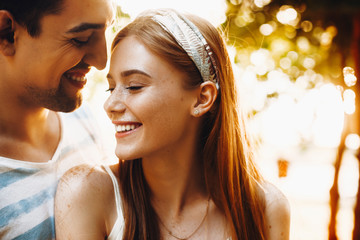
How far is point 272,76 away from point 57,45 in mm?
2490

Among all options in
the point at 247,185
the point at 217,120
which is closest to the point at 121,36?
the point at 217,120

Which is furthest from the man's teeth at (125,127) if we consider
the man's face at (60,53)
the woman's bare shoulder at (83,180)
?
the man's face at (60,53)

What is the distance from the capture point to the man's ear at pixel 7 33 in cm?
194

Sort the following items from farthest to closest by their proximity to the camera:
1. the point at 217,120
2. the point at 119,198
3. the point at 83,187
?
the point at 217,120
the point at 119,198
the point at 83,187

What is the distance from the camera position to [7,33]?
6.48ft

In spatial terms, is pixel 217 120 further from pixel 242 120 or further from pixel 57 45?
pixel 57 45

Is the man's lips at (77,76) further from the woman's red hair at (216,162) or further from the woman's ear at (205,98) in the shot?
the woman's ear at (205,98)

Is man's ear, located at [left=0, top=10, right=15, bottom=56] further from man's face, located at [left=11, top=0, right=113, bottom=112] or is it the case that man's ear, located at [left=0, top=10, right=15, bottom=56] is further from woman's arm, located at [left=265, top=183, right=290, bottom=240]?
Result: woman's arm, located at [left=265, top=183, right=290, bottom=240]

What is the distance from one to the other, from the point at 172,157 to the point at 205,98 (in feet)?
1.28

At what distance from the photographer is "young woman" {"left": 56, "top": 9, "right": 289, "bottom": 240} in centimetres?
191

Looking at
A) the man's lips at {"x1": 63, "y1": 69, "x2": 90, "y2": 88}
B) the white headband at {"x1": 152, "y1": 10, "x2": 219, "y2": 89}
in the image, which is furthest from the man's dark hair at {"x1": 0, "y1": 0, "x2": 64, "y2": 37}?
the white headband at {"x1": 152, "y1": 10, "x2": 219, "y2": 89}

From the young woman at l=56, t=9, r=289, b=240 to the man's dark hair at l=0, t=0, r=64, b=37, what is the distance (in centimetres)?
38

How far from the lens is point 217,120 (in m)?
2.21

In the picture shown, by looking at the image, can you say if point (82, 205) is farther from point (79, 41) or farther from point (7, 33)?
point (7, 33)
